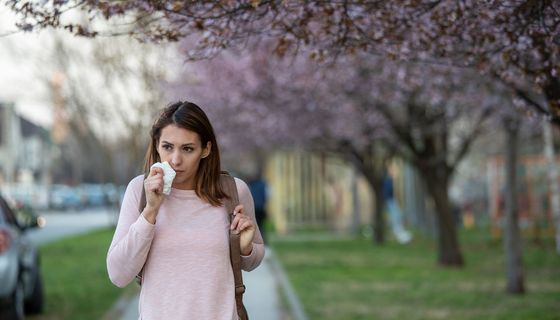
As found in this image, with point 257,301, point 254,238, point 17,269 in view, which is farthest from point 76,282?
point 254,238

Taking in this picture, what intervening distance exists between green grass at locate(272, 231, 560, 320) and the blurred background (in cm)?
5

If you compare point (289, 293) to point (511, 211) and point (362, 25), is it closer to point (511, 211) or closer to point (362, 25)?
point (511, 211)

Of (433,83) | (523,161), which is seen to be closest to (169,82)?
(523,161)

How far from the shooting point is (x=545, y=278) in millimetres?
15914

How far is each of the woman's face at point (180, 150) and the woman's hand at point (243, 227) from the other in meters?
0.23

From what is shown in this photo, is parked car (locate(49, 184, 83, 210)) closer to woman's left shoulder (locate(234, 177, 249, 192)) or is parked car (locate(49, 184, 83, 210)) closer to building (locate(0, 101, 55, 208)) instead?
building (locate(0, 101, 55, 208))

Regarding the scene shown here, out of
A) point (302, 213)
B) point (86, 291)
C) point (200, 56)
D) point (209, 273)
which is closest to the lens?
point (209, 273)

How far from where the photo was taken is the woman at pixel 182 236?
156 inches

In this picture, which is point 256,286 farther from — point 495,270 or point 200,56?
point 200,56

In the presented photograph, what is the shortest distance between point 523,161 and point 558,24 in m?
23.8

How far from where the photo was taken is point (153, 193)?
3.84 m

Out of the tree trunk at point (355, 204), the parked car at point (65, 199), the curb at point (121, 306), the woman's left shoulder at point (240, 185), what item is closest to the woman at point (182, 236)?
the woman's left shoulder at point (240, 185)

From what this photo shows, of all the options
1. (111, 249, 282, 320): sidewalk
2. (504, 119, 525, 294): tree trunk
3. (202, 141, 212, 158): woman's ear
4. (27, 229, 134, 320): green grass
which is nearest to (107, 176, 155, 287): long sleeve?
(202, 141, 212, 158): woman's ear

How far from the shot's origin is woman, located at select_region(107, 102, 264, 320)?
3.95 meters
